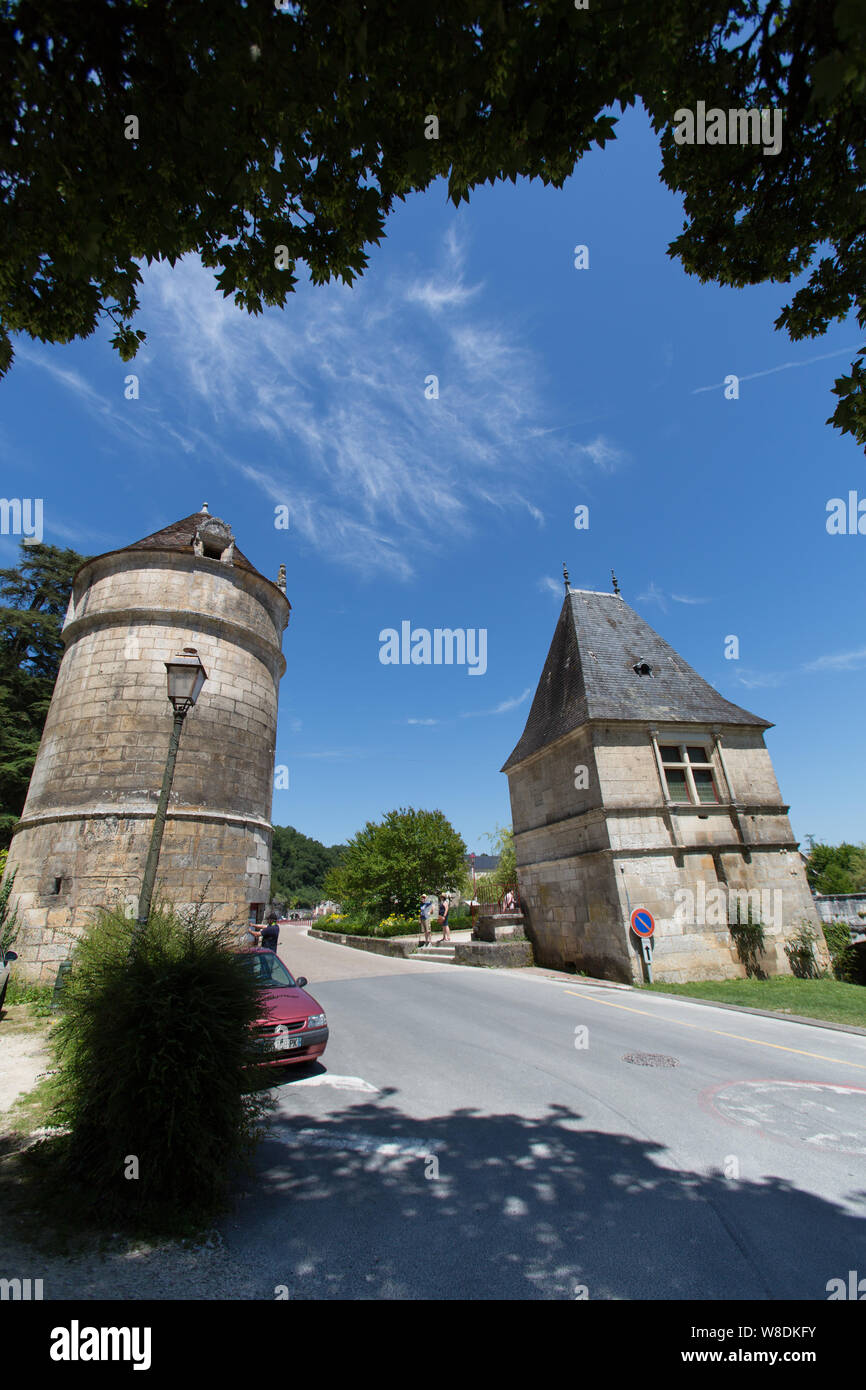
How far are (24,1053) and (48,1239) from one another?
535cm

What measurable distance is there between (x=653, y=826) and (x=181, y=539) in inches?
583

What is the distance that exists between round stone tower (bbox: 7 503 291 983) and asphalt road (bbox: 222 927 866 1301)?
647 centimetres

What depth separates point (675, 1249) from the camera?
3266mm

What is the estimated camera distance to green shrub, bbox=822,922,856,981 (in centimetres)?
1543

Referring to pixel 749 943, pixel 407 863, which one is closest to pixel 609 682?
pixel 749 943

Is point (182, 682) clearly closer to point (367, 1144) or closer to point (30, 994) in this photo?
point (367, 1144)

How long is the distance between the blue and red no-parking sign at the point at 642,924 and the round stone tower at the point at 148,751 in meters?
9.31
